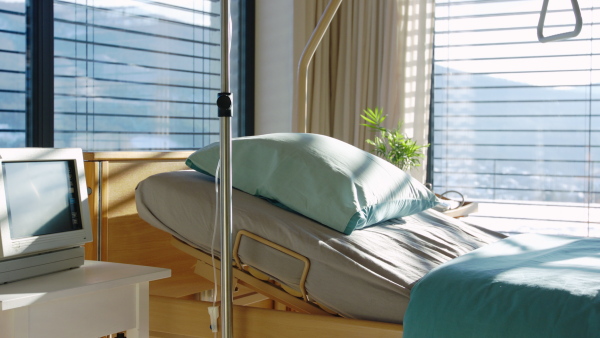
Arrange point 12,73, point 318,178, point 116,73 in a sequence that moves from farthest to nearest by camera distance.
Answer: point 116,73 → point 12,73 → point 318,178

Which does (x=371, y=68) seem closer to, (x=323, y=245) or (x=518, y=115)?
(x=518, y=115)

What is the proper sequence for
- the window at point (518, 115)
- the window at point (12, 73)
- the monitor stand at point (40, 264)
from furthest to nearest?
the window at point (518, 115) < the window at point (12, 73) < the monitor stand at point (40, 264)

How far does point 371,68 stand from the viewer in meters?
3.93

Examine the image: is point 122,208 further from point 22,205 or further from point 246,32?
point 246,32

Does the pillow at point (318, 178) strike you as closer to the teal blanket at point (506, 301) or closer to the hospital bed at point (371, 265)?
the hospital bed at point (371, 265)

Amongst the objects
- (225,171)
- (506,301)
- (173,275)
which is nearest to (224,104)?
(225,171)

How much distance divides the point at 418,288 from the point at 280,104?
115 inches

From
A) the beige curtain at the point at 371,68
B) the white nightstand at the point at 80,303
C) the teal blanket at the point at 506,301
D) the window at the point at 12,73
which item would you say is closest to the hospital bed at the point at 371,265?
the teal blanket at the point at 506,301

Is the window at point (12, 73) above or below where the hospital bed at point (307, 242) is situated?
above

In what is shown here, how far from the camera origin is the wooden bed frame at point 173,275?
1.50 m

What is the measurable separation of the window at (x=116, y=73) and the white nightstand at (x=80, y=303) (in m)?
1.51

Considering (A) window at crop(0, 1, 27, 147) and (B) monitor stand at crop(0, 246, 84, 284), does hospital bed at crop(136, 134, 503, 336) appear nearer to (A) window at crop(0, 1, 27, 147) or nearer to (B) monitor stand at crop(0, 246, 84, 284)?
(B) monitor stand at crop(0, 246, 84, 284)

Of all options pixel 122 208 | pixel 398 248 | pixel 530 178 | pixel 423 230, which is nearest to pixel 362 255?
pixel 398 248

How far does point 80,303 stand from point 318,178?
0.67 meters
